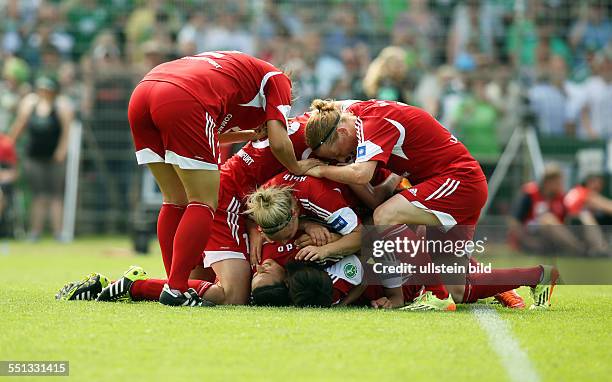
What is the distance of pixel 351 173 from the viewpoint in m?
6.75

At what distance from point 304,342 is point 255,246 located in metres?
1.95

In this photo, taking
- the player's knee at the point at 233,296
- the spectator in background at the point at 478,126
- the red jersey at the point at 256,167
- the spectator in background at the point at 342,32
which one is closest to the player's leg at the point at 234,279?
the player's knee at the point at 233,296

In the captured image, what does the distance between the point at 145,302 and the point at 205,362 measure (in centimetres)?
245

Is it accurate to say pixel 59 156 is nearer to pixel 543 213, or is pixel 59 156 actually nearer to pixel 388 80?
pixel 388 80

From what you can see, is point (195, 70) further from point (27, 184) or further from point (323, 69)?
point (27, 184)

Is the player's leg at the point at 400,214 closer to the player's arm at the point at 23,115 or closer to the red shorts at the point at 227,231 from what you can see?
the red shorts at the point at 227,231

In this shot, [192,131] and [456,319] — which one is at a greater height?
[192,131]

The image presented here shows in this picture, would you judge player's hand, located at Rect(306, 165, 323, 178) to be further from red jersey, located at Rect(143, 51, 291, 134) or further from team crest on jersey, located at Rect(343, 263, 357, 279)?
team crest on jersey, located at Rect(343, 263, 357, 279)

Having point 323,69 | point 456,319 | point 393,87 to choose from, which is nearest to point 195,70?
point 456,319

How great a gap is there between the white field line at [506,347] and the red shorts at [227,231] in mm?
1653

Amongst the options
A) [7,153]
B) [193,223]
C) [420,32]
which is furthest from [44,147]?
[193,223]

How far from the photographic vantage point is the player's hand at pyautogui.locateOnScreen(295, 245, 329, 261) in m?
6.69

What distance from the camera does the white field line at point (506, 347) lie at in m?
4.43

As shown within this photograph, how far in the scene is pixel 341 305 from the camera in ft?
22.7
